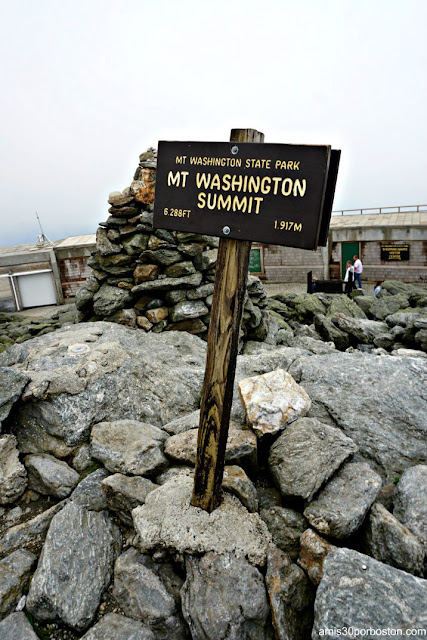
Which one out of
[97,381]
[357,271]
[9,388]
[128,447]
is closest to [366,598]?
[128,447]

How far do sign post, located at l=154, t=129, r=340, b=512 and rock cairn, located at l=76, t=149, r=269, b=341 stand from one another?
686 centimetres

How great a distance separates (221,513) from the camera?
4.57 meters

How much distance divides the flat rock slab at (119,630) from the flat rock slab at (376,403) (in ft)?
11.0

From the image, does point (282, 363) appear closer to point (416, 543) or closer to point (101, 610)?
point (416, 543)

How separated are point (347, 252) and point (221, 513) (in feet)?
91.4

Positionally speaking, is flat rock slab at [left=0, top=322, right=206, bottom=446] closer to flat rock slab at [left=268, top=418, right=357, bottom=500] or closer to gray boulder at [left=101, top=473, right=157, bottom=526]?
gray boulder at [left=101, top=473, right=157, bottom=526]

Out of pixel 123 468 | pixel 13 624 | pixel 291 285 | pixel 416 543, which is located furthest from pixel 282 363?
pixel 291 285

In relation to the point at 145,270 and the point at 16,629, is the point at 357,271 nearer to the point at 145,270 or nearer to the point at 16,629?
the point at 145,270

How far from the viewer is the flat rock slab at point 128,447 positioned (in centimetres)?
532

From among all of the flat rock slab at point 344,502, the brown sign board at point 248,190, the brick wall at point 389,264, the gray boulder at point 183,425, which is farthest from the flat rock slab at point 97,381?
the brick wall at point 389,264

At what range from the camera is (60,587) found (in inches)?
173

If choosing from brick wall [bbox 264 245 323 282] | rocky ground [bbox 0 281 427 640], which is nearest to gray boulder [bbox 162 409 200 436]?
rocky ground [bbox 0 281 427 640]

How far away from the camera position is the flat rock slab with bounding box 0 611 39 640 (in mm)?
4133

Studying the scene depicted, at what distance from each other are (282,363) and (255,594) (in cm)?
462
